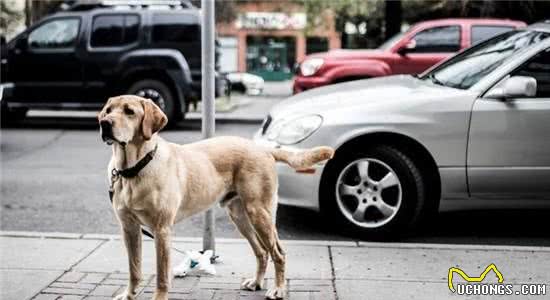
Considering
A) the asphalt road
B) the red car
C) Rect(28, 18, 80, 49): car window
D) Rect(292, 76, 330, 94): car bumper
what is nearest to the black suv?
Rect(28, 18, 80, 49): car window

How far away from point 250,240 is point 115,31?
9.88 meters

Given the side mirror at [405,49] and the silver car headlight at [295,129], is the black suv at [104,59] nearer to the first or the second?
the side mirror at [405,49]

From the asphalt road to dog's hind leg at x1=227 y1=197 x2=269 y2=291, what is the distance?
1.42m

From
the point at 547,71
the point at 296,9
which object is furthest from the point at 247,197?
the point at 296,9

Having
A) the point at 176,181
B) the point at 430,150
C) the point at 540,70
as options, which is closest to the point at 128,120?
the point at 176,181

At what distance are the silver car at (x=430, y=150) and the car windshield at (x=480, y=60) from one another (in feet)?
0.37

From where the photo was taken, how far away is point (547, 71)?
19.6 feet

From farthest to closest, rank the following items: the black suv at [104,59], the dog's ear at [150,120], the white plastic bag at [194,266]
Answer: the black suv at [104,59], the white plastic bag at [194,266], the dog's ear at [150,120]

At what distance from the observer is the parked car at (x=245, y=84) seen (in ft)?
85.0

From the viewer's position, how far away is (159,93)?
13.5 meters

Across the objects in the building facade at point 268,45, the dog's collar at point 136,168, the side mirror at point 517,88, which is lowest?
the building facade at point 268,45

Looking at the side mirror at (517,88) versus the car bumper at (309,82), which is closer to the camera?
the side mirror at (517,88)

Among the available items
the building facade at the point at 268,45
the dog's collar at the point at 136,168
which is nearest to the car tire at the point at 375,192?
the dog's collar at the point at 136,168

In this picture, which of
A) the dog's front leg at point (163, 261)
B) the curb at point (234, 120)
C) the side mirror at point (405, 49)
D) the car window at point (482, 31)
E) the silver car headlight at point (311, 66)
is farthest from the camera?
the curb at point (234, 120)
